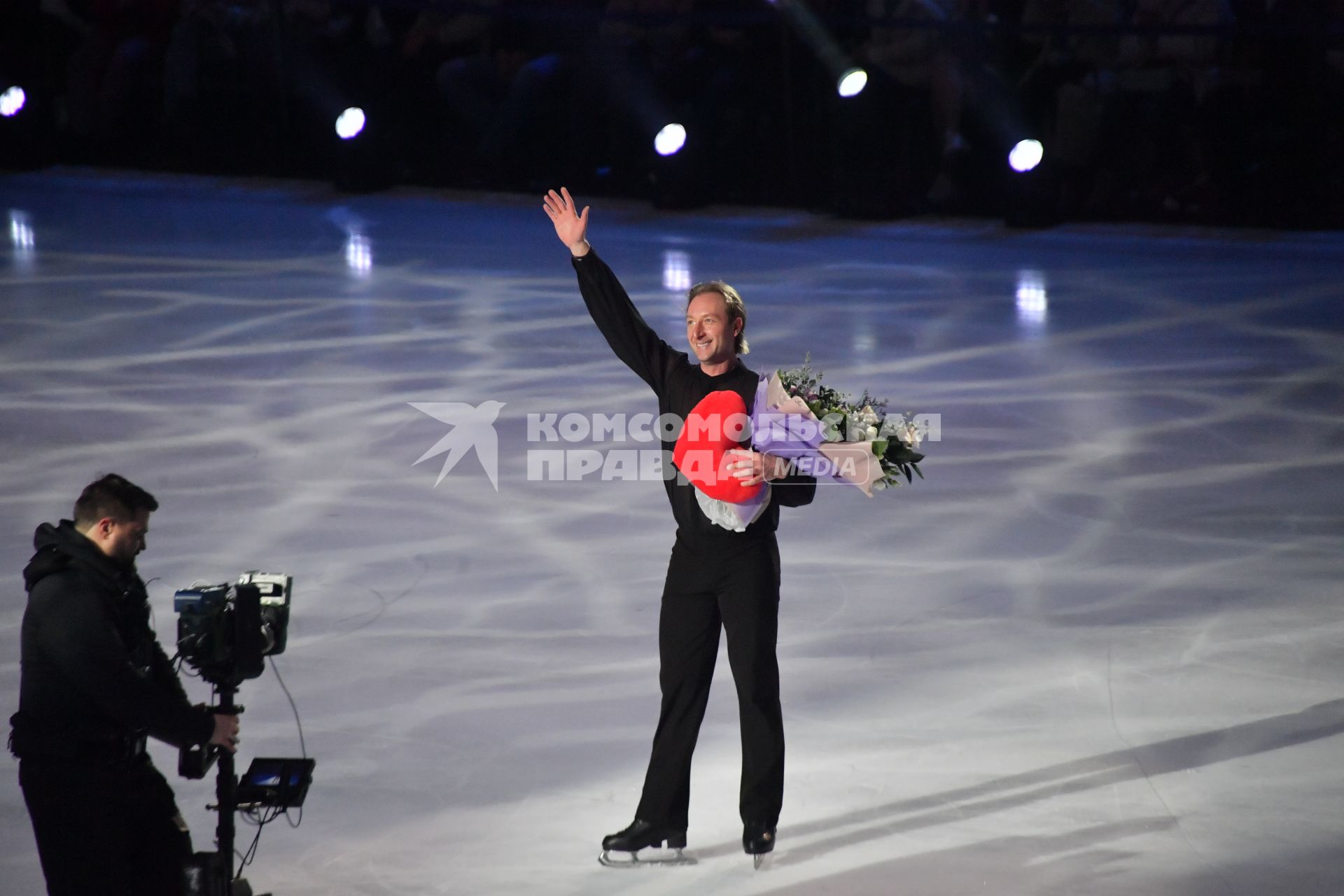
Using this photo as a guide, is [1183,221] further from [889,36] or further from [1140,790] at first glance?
[1140,790]

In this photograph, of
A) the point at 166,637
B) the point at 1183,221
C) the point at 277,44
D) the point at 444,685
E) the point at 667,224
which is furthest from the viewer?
the point at 277,44

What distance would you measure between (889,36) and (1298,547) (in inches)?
318

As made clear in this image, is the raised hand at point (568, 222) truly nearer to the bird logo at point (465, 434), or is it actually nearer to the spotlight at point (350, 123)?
the bird logo at point (465, 434)

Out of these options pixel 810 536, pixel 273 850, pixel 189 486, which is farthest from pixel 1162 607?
pixel 189 486

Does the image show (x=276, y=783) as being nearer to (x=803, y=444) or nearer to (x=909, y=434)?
(x=803, y=444)

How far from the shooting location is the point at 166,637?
5.87 metres

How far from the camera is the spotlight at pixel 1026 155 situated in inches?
521

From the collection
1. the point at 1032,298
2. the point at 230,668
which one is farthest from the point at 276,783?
the point at 1032,298

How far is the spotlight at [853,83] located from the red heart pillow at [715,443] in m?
10.3

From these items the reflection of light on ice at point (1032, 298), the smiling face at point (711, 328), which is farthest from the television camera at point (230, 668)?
the reflection of light on ice at point (1032, 298)

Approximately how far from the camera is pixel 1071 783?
4.79 meters

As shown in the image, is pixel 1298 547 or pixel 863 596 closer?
pixel 863 596

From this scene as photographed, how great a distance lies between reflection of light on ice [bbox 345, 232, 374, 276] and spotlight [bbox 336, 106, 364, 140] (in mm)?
2238

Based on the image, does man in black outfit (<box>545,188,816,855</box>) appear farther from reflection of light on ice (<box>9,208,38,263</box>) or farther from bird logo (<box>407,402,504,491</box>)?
reflection of light on ice (<box>9,208,38,263</box>)
